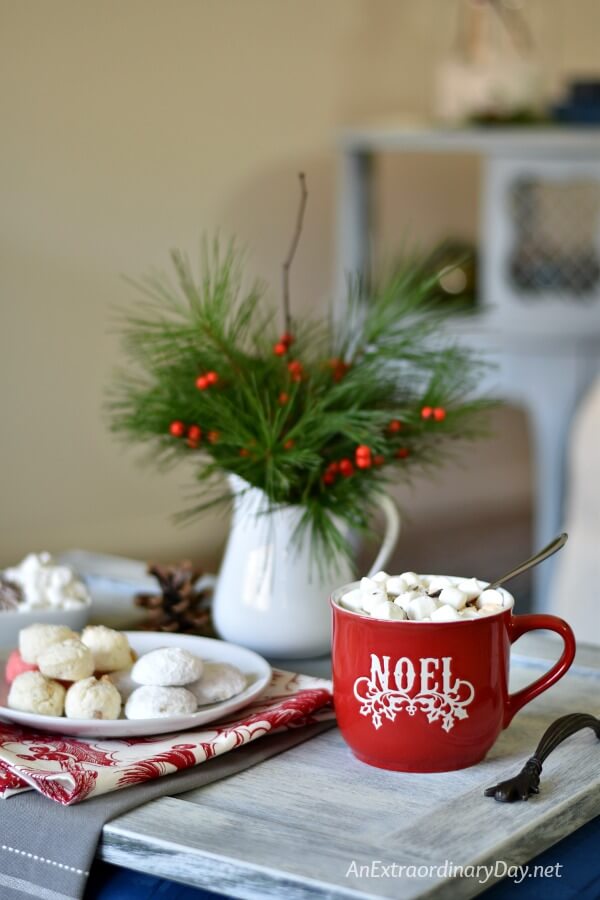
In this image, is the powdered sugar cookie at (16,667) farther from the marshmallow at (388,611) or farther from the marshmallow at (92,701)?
the marshmallow at (388,611)

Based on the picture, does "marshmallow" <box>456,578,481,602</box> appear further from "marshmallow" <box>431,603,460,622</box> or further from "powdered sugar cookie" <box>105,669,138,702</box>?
"powdered sugar cookie" <box>105,669,138,702</box>

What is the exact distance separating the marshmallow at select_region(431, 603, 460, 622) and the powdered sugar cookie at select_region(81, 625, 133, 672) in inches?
8.5

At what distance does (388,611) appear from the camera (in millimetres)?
727

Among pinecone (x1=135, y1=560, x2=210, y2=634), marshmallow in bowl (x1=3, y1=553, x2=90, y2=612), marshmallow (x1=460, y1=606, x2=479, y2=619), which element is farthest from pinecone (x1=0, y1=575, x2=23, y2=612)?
marshmallow (x1=460, y1=606, x2=479, y2=619)

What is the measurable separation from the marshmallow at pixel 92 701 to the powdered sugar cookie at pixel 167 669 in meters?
0.02

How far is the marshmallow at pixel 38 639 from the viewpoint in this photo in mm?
802

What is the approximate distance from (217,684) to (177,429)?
0.66ft

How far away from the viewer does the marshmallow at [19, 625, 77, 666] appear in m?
0.80

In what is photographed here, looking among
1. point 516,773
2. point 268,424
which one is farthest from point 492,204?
point 516,773

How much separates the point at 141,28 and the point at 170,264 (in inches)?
16.4

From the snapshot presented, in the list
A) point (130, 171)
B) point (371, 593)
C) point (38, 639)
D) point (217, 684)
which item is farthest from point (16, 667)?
point (130, 171)

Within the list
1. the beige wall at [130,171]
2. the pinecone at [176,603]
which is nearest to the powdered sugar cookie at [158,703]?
the pinecone at [176,603]

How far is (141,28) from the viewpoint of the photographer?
220cm

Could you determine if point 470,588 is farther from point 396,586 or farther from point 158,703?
point 158,703
